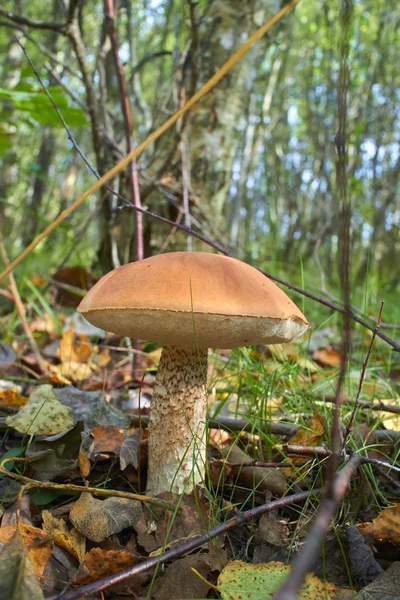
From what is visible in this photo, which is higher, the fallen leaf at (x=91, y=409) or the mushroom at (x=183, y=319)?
the mushroom at (x=183, y=319)

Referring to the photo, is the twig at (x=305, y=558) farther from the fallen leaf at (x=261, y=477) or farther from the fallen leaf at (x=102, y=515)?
the fallen leaf at (x=261, y=477)

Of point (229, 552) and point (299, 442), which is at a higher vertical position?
point (299, 442)

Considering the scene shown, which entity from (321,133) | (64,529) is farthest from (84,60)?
(321,133)

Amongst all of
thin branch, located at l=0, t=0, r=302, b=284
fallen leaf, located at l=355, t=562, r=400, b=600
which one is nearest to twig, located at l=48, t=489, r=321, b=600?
fallen leaf, located at l=355, t=562, r=400, b=600

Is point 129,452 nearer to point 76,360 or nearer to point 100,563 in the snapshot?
point 100,563

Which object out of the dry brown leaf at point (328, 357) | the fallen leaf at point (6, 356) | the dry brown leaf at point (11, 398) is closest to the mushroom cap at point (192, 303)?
the dry brown leaf at point (11, 398)

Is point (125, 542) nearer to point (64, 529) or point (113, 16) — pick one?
point (64, 529)
